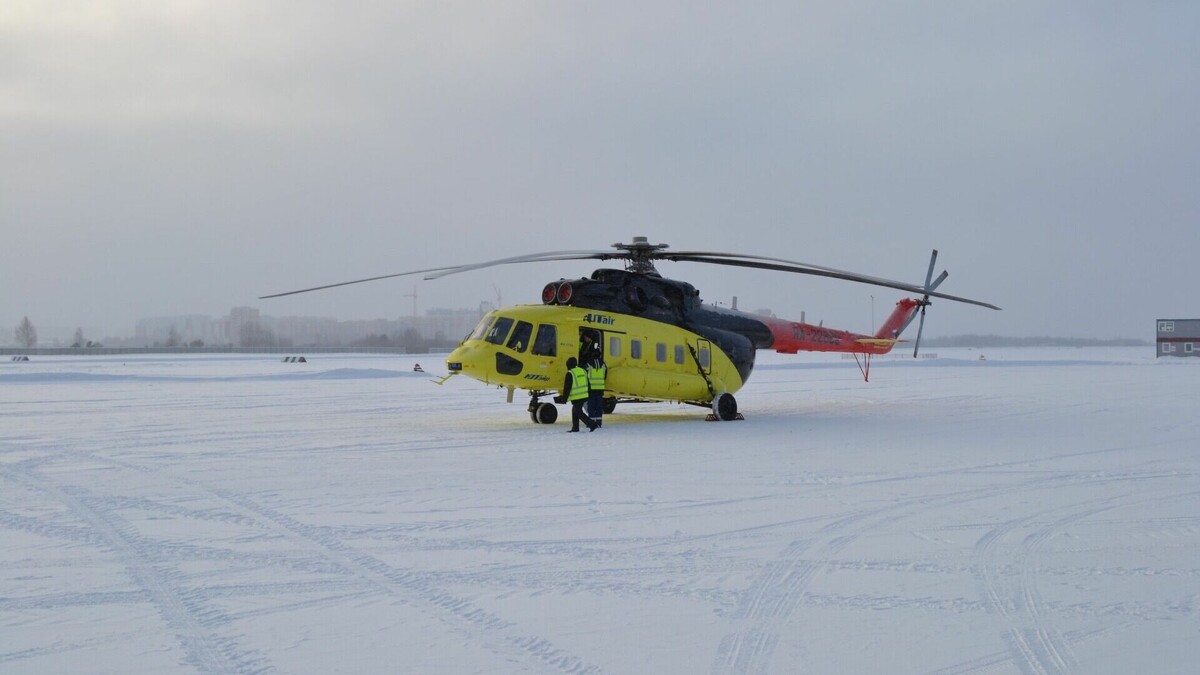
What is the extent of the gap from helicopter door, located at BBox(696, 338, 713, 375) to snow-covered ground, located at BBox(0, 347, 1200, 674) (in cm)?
349

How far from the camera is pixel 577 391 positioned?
15.8m

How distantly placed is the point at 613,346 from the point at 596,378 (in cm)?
112

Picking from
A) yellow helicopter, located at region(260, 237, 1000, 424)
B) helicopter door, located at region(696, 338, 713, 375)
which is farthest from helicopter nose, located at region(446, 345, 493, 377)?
helicopter door, located at region(696, 338, 713, 375)

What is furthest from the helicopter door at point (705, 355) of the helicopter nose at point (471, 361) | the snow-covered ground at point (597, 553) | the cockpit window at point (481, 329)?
the helicopter nose at point (471, 361)

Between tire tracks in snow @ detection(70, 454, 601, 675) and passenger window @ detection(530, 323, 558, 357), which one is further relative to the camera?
passenger window @ detection(530, 323, 558, 357)

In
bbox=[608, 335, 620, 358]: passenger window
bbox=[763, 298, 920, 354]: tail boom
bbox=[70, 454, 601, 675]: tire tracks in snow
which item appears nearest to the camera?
bbox=[70, 454, 601, 675]: tire tracks in snow

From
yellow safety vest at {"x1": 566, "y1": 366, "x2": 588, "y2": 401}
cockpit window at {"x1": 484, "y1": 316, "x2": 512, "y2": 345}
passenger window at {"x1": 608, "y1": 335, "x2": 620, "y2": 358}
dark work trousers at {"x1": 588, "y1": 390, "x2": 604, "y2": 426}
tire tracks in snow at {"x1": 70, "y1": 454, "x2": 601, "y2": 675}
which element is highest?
cockpit window at {"x1": 484, "y1": 316, "x2": 512, "y2": 345}

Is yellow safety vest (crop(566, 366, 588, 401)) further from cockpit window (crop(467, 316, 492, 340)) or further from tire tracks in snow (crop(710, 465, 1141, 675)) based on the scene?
tire tracks in snow (crop(710, 465, 1141, 675))

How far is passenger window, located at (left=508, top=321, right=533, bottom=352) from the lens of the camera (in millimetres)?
16156

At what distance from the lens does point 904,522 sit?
800 centimetres

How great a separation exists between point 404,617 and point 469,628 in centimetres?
43

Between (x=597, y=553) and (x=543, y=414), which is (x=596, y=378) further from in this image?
(x=597, y=553)

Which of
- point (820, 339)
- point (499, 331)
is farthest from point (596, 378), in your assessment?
point (820, 339)

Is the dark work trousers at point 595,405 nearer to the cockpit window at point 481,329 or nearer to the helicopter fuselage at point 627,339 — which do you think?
the helicopter fuselage at point 627,339
